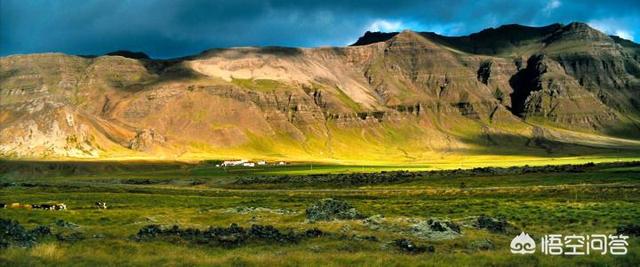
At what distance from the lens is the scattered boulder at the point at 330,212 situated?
41750 mm

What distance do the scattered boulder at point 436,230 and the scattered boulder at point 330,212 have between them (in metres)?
7.90

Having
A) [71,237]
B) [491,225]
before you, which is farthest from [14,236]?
[491,225]

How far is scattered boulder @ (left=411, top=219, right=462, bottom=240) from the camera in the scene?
31.9 m

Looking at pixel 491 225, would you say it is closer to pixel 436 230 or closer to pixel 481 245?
pixel 436 230

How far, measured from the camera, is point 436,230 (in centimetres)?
3334

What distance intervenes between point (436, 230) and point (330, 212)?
11.4 meters

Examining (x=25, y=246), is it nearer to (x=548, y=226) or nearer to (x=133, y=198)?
(x=548, y=226)

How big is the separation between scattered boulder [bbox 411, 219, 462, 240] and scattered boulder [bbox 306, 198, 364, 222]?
790 centimetres

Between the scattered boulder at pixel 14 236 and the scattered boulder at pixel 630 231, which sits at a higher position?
the scattered boulder at pixel 14 236

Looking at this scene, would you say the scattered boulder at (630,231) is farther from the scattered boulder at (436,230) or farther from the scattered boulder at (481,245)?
the scattered boulder at (436,230)

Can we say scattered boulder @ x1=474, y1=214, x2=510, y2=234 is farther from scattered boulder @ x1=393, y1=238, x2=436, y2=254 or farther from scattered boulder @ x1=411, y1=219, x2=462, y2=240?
scattered boulder @ x1=393, y1=238, x2=436, y2=254

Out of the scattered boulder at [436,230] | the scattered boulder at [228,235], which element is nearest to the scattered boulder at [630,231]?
the scattered boulder at [436,230]

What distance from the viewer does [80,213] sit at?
168 feet

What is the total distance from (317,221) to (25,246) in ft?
62.0
